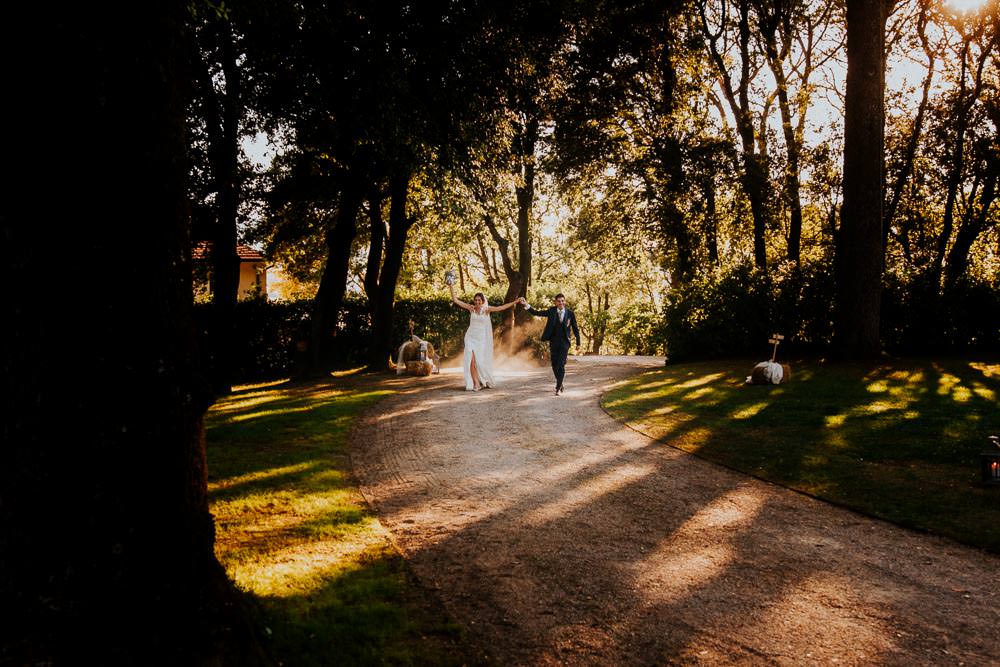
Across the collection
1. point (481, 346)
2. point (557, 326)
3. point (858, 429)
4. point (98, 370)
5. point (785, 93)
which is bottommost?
point (858, 429)

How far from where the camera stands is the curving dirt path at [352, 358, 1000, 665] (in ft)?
12.2

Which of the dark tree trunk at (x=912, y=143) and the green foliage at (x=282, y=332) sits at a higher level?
the dark tree trunk at (x=912, y=143)

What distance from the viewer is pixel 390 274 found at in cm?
2038

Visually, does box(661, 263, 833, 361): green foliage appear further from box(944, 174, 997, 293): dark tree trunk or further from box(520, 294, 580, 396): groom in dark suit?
box(944, 174, 997, 293): dark tree trunk

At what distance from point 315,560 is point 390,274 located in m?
16.0

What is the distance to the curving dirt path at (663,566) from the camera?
371 cm

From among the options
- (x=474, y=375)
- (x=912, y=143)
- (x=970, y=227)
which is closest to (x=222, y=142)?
(x=474, y=375)

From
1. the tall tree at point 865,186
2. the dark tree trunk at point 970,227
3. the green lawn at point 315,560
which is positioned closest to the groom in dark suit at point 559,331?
the green lawn at point 315,560

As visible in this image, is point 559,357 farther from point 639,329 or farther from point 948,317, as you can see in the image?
point 639,329

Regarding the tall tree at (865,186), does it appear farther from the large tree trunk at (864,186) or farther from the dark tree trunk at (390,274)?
the dark tree trunk at (390,274)

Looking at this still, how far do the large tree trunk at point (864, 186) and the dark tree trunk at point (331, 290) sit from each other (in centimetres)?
1364

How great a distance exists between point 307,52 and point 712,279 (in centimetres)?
1471

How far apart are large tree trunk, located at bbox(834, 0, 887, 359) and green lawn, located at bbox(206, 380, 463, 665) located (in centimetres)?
1429

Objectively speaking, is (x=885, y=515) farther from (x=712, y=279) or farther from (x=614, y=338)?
(x=614, y=338)
